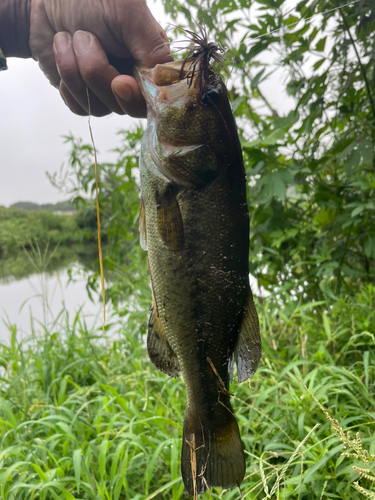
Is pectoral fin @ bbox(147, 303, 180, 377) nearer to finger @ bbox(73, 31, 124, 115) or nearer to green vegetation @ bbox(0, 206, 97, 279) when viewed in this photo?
finger @ bbox(73, 31, 124, 115)

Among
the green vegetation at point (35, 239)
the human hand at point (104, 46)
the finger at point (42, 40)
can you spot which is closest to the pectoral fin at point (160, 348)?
the human hand at point (104, 46)

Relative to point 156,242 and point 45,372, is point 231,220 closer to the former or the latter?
point 156,242

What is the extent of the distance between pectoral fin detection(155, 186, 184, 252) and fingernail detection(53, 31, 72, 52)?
0.71 m

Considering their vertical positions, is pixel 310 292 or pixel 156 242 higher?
pixel 156 242

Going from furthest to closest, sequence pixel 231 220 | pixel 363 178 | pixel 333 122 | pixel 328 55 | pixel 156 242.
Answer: pixel 333 122
pixel 328 55
pixel 363 178
pixel 156 242
pixel 231 220

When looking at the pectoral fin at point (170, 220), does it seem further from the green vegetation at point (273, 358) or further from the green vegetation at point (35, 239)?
the green vegetation at point (35, 239)

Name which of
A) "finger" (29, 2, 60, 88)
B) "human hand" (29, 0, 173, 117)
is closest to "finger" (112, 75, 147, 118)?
"human hand" (29, 0, 173, 117)

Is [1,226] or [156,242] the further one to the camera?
[1,226]

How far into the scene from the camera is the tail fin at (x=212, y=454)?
123cm

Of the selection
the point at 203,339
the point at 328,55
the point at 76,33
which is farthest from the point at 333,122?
the point at 203,339

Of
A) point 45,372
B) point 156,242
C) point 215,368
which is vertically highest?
point 156,242

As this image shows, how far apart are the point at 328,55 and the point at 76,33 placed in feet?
7.10

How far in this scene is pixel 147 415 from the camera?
7.77 ft

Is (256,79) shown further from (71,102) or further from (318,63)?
(71,102)
